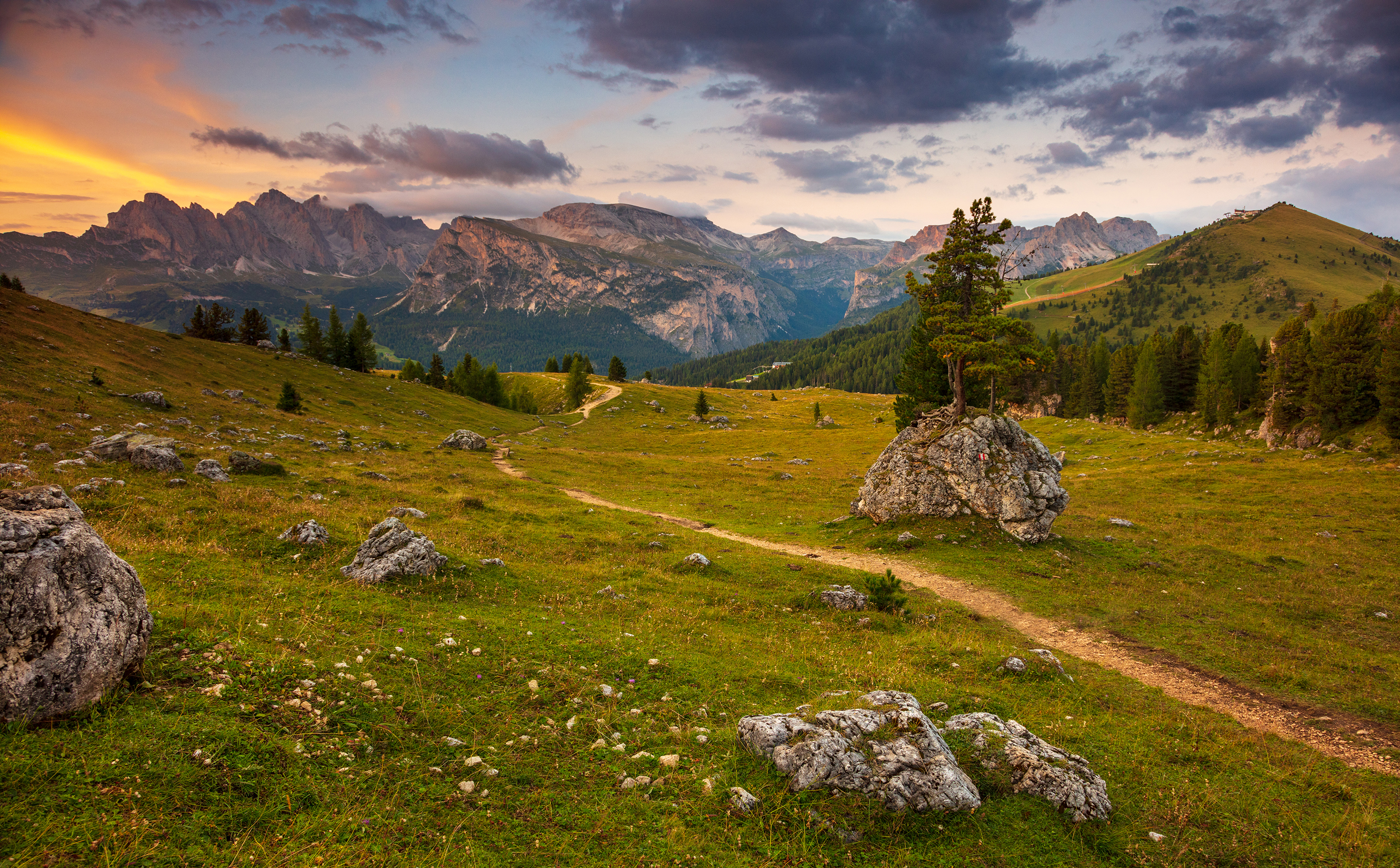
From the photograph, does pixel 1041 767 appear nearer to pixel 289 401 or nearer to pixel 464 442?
pixel 464 442

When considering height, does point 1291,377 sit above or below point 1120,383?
below

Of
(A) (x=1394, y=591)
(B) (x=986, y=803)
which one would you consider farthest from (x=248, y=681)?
(A) (x=1394, y=591)

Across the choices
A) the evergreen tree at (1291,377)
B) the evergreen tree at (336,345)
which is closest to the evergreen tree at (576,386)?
the evergreen tree at (336,345)

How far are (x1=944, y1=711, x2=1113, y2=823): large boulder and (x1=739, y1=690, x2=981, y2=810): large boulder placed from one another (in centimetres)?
116

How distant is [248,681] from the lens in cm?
916

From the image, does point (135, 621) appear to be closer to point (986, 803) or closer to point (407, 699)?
point (407, 699)

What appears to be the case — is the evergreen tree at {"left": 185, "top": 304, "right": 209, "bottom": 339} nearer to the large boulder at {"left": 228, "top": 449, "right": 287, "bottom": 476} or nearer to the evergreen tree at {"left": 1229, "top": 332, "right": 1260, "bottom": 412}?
the large boulder at {"left": 228, "top": 449, "right": 287, "bottom": 476}

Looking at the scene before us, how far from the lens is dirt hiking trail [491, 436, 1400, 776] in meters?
14.8

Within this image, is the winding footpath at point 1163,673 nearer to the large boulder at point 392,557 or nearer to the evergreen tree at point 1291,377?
the large boulder at point 392,557

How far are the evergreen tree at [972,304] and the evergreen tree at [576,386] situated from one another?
326 ft

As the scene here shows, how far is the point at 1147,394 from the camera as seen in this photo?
10044 centimetres

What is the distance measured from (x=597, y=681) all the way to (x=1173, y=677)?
65.2 ft

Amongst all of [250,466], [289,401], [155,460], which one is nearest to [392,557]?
[155,460]

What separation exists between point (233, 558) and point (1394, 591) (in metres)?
48.9
